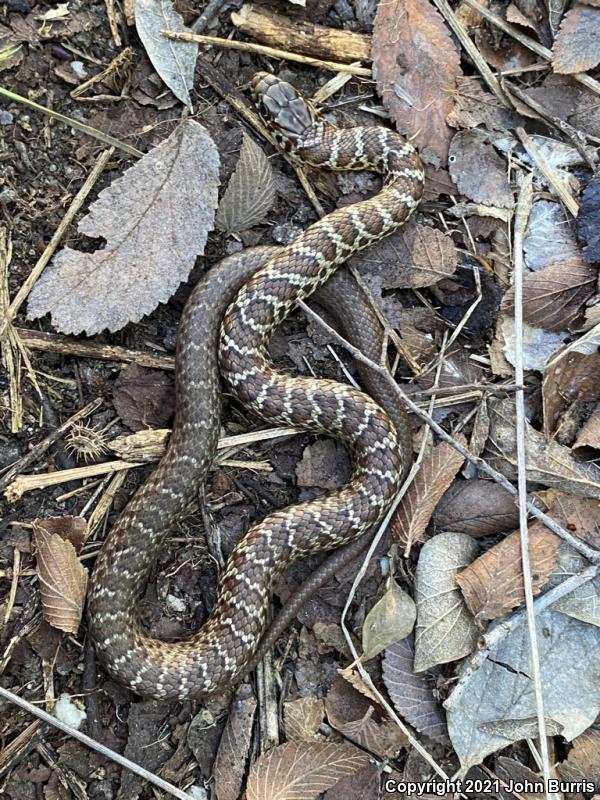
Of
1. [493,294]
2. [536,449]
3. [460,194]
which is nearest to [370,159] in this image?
[460,194]

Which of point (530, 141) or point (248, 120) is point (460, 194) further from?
point (248, 120)

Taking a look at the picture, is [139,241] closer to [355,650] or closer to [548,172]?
[548,172]

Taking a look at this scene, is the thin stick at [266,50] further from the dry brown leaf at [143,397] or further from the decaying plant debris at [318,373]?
the dry brown leaf at [143,397]

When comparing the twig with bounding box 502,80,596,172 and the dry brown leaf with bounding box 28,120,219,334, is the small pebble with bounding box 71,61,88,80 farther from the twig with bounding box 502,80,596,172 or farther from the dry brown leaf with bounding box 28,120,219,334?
the twig with bounding box 502,80,596,172

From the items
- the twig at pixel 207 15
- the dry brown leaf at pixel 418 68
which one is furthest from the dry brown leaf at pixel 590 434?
the twig at pixel 207 15

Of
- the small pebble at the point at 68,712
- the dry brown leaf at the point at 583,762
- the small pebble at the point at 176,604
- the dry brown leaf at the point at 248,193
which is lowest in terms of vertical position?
the dry brown leaf at the point at 583,762

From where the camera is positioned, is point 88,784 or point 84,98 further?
point 84,98
